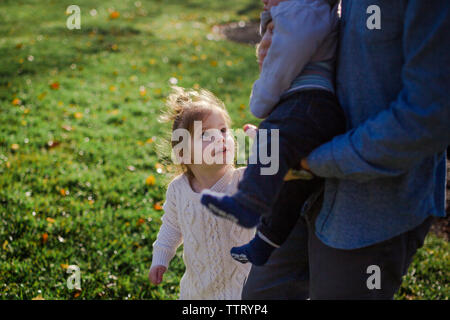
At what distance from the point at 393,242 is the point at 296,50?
689 mm

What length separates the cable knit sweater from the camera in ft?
6.72

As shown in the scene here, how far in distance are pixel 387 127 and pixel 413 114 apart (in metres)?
0.08

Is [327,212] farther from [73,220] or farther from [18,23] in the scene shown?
[18,23]

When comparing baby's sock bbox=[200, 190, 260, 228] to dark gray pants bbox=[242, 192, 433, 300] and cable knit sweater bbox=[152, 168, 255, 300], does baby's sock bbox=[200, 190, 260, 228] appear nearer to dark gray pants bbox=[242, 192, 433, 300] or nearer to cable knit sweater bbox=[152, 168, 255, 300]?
dark gray pants bbox=[242, 192, 433, 300]

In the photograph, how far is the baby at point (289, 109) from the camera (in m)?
1.36

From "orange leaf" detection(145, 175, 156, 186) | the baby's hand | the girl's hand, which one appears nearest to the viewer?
the baby's hand

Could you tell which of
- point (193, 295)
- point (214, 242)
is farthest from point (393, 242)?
point (193, 295)

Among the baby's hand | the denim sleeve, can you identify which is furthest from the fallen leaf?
the denim sleeve

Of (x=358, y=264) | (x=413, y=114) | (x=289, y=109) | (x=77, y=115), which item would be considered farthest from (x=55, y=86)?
(x=413, y=114)

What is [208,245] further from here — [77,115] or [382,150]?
[77,115]

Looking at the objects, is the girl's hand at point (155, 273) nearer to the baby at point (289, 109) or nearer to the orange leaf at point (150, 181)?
the baby at point (289, 109)

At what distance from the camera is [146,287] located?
286cm

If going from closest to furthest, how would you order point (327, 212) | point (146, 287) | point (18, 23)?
point (327, 212) < point (146, 287) < point (18, 23)

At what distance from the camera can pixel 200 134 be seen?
80.1 inches
